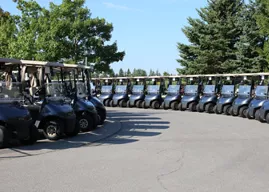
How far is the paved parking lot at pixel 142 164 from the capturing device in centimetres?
531

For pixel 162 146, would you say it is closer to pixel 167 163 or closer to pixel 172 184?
pixel 167 163

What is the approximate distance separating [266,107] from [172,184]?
29.2 feet

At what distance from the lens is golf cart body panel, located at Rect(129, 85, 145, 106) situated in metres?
22.6

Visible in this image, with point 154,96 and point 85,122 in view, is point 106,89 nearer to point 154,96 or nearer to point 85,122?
point 154,96

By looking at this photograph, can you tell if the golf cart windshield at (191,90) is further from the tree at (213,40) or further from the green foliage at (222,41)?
the tree at (213,40)

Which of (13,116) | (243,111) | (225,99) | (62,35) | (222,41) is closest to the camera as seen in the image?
(13,116)

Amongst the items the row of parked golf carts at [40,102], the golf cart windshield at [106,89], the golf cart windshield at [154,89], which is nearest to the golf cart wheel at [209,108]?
the golf cart windshield at [154,89]

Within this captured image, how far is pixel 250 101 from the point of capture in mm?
16328

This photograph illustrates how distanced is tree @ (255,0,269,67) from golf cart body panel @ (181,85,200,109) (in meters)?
9.90

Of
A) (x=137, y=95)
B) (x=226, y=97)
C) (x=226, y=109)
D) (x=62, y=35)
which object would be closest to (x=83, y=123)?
(x=226, y=109)

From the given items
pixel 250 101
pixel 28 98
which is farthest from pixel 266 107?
pixel 28 98

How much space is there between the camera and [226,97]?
18203 mm

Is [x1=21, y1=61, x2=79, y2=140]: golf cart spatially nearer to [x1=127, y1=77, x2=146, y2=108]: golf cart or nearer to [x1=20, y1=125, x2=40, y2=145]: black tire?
[x1=20, y1=125, x2=40, y2=145]: black tire

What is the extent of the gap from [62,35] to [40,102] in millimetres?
21214
